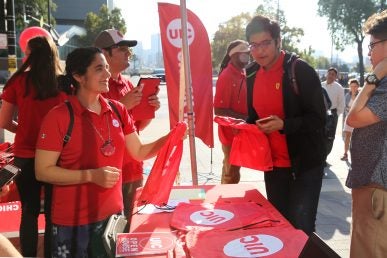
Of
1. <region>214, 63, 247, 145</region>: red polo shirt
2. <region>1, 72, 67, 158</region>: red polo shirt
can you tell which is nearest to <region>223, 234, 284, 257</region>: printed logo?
<region>1, 72, 67, 158</region>: red polo shirt

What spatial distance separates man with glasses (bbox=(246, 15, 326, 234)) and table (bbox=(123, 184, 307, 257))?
0.32 meters

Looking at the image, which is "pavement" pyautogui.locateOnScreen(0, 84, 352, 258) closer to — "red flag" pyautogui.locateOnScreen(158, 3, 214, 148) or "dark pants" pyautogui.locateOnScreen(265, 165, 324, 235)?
"red flag" pyautogui.locateOnScreen(158, 3, 214, 148)

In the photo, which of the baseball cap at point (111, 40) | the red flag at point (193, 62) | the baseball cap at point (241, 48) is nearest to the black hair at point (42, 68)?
the baseball cap at point (111, 40)

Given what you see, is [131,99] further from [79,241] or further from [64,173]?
[79,241]

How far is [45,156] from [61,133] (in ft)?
0.45

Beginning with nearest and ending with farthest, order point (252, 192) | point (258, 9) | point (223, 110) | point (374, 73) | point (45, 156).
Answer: point (45, 156), point (374, 73), point (252, 192), point (223, 110), point (258, 9)

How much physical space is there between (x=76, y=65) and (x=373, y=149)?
5.58 feet

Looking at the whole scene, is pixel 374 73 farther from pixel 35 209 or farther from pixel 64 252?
pixel 35 209

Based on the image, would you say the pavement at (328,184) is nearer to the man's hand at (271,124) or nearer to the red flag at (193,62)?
the red flag at (193,62)

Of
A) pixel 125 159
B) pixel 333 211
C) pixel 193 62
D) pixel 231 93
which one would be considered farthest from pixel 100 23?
pixel 125 159

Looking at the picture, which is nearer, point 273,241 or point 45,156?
point 273,241

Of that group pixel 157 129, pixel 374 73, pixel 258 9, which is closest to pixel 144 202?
pixel 374 73

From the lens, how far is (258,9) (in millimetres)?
37719

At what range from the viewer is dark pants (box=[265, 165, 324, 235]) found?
2.72m
